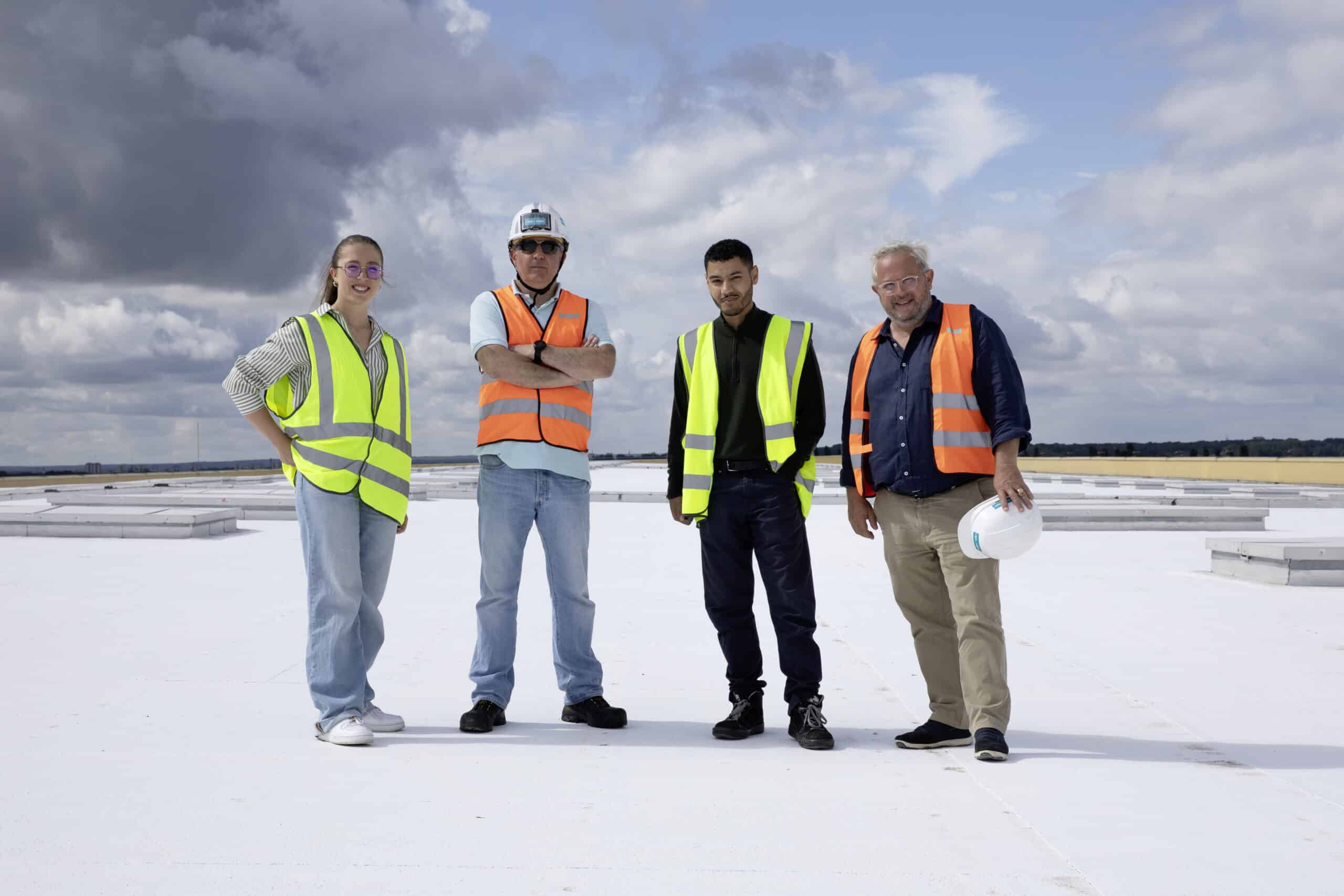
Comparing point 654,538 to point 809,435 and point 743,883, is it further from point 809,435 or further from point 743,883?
point 743,883

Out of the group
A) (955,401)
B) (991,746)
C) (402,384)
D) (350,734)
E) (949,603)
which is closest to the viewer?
(991,746)

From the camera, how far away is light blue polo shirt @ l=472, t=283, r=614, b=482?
4.18 m

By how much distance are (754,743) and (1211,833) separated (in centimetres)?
166


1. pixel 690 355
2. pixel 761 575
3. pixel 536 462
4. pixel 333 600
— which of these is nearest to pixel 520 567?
pixel 536 462

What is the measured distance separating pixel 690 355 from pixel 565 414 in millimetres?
613

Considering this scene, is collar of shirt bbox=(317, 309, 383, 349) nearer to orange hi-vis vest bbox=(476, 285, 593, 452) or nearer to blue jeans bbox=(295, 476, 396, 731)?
orange hi-vis vest bbox=(476, 285, 593, 452)

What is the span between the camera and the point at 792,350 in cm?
412

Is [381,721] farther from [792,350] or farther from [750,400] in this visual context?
[792,350]

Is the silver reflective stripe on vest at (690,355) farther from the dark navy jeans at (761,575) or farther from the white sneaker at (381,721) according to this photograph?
the white sneaker at (381,721)

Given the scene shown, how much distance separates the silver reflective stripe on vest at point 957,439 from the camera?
394cm

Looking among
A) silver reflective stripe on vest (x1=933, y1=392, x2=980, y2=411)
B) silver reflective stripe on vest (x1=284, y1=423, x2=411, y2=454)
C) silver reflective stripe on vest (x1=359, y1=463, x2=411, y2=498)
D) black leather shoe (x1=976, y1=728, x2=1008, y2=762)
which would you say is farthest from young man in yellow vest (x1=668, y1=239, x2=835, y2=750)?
silver reflective stripe on vest (x1=284, y1=423, x2=411, y2=454)

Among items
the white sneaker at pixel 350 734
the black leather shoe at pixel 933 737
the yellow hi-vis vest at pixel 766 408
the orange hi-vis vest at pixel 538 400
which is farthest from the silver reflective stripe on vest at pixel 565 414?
the black leather shoe at pixel 933 737

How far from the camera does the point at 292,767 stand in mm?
3557

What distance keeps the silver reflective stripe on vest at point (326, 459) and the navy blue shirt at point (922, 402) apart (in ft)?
6.79
